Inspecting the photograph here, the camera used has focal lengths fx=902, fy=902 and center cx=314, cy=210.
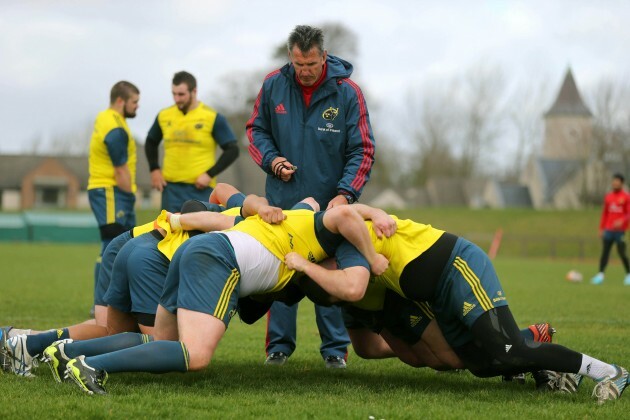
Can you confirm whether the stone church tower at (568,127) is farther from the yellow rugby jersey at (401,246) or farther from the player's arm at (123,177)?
the yellow rugby jersey at (401,246)

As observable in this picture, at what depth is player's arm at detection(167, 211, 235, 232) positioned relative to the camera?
638 centimetres

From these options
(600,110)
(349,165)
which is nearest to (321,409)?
(349,165)

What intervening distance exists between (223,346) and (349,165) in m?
2.28

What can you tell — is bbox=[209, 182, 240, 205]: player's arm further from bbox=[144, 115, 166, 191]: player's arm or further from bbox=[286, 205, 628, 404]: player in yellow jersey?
bbox=[144, 115, 166, 191]: player's arm

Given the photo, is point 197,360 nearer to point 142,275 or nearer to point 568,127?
point 142,275

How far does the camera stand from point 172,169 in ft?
35.4

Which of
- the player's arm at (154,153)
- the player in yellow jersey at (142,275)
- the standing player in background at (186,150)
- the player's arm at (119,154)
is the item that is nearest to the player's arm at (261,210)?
the player in yellow jersey at (142,275)

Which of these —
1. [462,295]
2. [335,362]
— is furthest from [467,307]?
[335,362]

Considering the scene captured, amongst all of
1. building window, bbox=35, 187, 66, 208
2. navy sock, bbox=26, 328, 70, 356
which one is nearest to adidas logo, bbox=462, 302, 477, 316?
navy sock, bbox=26, 328, 70, 356

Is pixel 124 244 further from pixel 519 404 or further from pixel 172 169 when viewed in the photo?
pixel 172 169

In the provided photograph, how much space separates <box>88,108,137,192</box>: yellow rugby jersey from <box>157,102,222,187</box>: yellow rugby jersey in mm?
515

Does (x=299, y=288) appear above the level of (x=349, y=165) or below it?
below

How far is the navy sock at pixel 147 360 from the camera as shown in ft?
17.7

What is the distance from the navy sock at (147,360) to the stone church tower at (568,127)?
197ft
